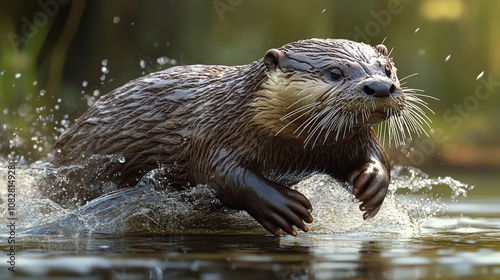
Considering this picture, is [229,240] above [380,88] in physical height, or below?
below

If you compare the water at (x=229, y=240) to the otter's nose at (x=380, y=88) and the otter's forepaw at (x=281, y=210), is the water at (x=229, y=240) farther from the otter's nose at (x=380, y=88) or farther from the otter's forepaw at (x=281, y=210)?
the otter's nose at (x=380, y=88)

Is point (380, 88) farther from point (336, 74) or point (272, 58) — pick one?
point (272, 58)

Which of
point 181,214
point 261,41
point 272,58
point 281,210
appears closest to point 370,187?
point 281,210

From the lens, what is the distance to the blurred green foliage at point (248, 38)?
750 cm

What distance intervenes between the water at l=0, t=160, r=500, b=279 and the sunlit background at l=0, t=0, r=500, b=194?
10.3 ft

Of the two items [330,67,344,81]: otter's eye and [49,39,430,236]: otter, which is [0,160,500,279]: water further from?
[330,67,344,81]: otter's eye

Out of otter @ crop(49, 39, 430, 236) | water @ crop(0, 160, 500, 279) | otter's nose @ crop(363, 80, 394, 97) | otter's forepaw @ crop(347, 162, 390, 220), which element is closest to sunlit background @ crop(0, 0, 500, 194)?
water @ crop(0, 160, 500, 279)

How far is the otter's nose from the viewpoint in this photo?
296cm

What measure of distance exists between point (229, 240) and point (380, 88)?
68cm

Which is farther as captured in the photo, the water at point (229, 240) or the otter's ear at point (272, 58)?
the otter's ear at point (272, 58)

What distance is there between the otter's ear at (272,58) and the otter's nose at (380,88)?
437 mm

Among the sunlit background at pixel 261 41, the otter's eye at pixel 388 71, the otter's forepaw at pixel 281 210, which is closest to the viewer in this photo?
the otter's forepaw at pixel 281 210

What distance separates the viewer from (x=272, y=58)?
331cm

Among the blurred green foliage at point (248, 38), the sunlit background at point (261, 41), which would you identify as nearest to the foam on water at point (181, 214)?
the sunlit background at point (261, 41)
